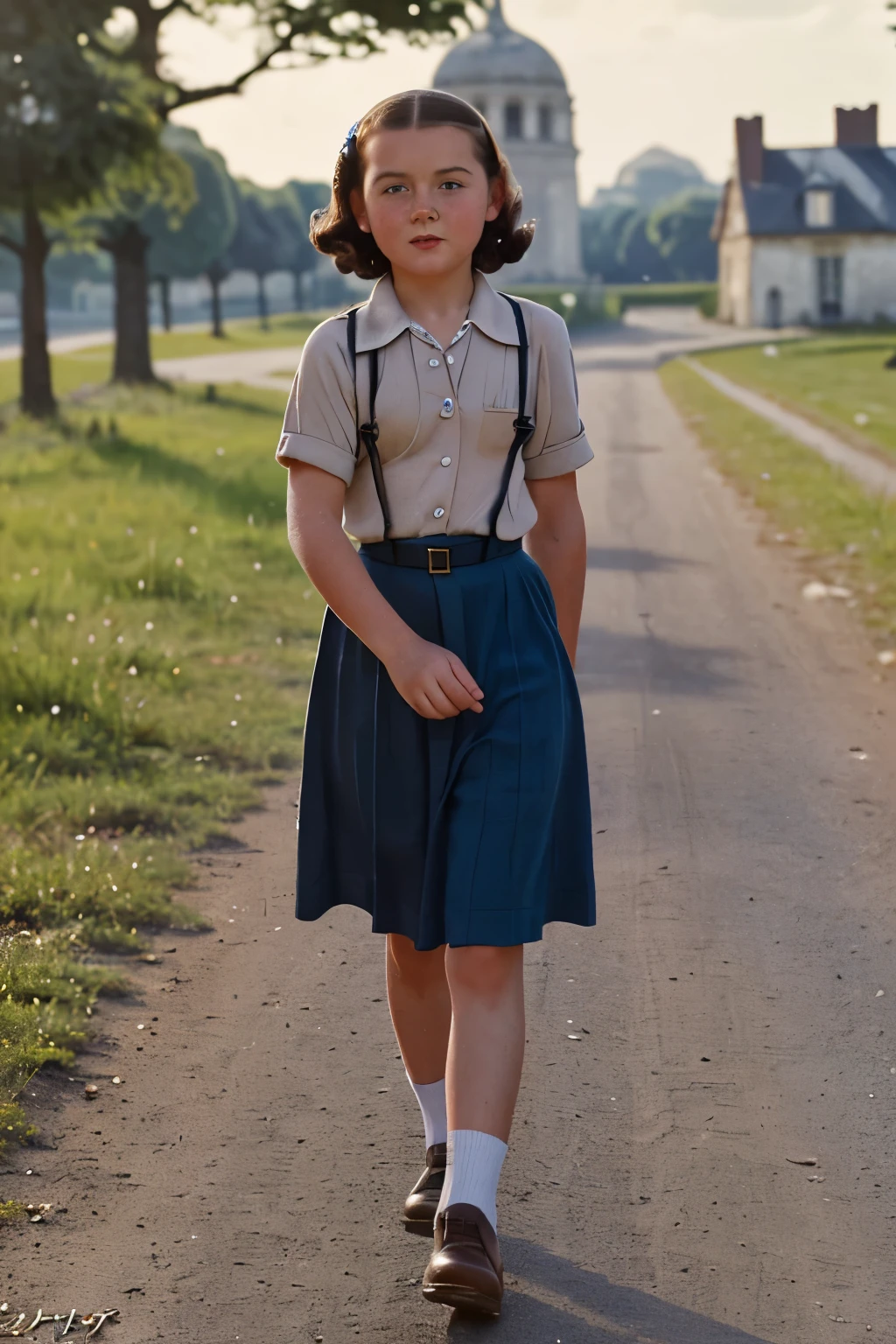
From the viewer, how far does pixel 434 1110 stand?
3.24 metres

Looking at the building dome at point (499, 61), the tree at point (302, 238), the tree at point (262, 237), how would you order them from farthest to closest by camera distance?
the building dome at point (499, 61), the tree at point (302, 238), the tree at point (262, 237)

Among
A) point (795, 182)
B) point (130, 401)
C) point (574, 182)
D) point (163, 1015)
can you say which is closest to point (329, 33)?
point (130, 401)

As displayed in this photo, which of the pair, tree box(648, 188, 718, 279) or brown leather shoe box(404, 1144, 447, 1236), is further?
tree box(648, 188, 718, 279)

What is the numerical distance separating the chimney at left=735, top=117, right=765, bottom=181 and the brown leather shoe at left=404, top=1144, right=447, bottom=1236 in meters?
68.5

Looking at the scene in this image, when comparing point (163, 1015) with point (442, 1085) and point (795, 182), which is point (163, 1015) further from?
point (795, 182)

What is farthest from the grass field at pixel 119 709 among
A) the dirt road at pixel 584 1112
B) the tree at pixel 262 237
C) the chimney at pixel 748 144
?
the tree at pixel 262 237

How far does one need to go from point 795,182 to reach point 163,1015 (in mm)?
67631

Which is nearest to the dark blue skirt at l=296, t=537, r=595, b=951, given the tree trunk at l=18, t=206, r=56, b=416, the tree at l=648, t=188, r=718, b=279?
the tree trunk at l=18, t=206, r=56, b=416

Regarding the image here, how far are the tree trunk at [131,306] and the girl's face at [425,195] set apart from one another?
2537cm

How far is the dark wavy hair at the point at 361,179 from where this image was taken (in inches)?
112

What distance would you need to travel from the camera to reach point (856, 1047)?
12.8 feet

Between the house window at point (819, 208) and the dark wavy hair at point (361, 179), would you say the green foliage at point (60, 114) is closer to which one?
the dark wavy hair at point (361, 179)

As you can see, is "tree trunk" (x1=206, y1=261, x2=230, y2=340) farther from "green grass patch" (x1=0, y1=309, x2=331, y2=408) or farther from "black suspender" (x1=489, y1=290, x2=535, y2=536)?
"black suspender" (x1=489, y1=290, x2=535, y2=536)

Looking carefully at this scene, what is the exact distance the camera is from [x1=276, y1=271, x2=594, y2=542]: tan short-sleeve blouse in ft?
9.29
